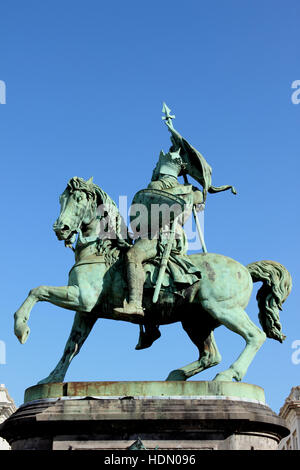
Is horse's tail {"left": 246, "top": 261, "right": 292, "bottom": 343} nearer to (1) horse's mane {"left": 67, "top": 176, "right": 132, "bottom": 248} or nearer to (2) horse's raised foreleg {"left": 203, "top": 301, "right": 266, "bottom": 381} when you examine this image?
(2) horse's raised foreleg {"left": 203, "top": 301, "right": 266, "bottom": 381}

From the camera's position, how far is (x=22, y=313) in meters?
12.0

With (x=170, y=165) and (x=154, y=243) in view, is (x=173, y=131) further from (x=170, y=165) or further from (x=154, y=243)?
(x=154, y=243)

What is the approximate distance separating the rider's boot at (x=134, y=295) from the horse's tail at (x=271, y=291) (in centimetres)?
229

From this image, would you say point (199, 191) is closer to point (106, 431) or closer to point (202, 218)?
point (202, 218)

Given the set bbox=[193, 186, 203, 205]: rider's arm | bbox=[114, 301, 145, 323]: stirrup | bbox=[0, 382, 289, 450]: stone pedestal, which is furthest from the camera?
bbox=[193, 186, 203, 205]: rider's arm

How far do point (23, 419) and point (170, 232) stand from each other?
14.0ft

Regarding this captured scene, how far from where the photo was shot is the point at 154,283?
12656 mm

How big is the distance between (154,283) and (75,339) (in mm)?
1834

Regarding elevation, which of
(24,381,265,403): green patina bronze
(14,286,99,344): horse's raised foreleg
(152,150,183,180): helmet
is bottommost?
(24,381,265,403): green patina bronze

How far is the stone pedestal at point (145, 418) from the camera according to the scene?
11.1 m

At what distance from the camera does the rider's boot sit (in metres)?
12.2

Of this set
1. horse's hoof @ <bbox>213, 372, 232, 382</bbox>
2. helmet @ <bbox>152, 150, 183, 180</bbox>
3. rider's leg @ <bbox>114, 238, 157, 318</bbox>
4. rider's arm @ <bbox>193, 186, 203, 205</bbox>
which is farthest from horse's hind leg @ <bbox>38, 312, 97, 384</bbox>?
helmet @ <bbox>152, 150, 183, 180</bbox>

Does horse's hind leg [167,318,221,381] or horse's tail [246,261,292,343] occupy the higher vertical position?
horse's tail [246,261,292,343]
